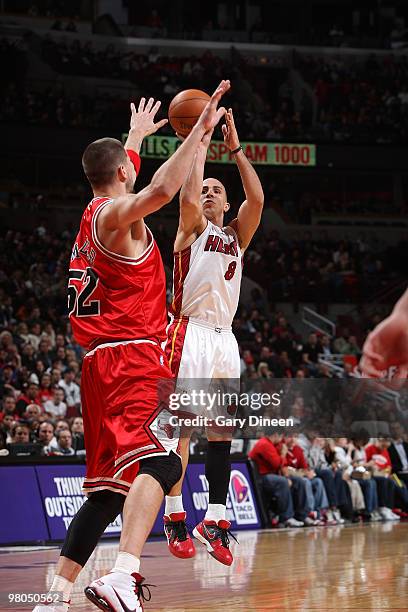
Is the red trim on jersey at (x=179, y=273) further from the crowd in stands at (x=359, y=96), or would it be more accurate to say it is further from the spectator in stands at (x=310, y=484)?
the crowd in stands at (x=359, y=96)

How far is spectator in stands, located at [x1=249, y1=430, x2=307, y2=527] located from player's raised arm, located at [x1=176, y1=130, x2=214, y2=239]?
7941mm

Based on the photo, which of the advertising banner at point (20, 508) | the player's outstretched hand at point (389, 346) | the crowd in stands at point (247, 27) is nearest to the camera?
the player's outstretched hand at point (389, 346)

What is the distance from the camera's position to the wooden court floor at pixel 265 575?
6.41 meters

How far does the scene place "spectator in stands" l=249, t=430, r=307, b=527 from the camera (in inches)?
567

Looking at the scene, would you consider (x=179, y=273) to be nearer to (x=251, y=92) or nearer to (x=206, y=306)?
(x=206, y=306)

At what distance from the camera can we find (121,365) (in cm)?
507

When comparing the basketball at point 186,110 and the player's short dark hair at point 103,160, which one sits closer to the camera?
the player's short dark hair at point 103,160

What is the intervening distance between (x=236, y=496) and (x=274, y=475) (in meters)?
0.79

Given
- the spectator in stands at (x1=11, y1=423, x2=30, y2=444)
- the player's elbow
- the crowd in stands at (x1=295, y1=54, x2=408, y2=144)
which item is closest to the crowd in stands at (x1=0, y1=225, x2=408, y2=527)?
the spectator in stands at (x1=11, y1=423, x2=30, y2=444)

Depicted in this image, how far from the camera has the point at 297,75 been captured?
33.4 meters

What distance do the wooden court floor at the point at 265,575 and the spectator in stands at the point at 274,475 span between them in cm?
219

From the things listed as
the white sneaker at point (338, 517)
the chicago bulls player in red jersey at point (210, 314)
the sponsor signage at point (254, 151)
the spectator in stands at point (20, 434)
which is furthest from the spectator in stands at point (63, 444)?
the sponsor signage at point (254, 151)

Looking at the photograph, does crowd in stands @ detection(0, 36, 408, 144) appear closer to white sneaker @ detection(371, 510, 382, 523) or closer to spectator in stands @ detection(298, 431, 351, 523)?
spectator in stands @ detection(298, 431, 351, 523)

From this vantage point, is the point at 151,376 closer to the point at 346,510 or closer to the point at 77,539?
the point at 77,539
